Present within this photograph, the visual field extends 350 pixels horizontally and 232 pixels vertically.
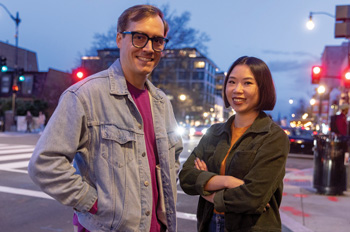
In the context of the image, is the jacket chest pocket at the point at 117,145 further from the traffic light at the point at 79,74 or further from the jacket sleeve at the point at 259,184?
the traffic light at the point at 79,74

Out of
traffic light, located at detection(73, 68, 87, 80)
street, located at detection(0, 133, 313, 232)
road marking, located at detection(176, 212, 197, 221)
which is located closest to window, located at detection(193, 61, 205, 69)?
traffic light, located at detection(73, 68, 87, 80)

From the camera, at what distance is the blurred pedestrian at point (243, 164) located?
212 cm

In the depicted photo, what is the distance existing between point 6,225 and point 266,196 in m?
4.27

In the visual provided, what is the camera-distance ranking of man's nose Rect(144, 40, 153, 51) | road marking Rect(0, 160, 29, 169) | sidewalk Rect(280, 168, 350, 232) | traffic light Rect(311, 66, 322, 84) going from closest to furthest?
man's nose Rect(144, 40, 153, 51)
sidewalk Rect(280, 168, 350, 232)
road marking Rect(0, 160, 29, 169)
traffic light Rect(311, 66, 322, 84)

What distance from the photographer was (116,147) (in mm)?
1958

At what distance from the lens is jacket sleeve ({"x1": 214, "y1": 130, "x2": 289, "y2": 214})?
82.4 inches

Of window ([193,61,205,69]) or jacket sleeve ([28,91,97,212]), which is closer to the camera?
jacket sleeve ([28,91,97,212])

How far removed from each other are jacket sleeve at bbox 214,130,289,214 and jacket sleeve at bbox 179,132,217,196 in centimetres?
14

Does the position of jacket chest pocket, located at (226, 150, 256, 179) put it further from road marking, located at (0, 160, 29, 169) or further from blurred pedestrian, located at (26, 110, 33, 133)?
blurred pedestrian, located at (26, 110, 33, 133)

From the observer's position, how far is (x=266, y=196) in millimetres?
2129

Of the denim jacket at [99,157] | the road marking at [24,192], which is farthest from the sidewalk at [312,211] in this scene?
the road marking at [24,192]

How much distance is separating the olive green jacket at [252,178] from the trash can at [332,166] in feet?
19.3

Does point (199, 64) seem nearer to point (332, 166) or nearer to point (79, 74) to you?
point (79, 74)

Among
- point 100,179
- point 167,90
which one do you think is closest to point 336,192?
point 100,179
